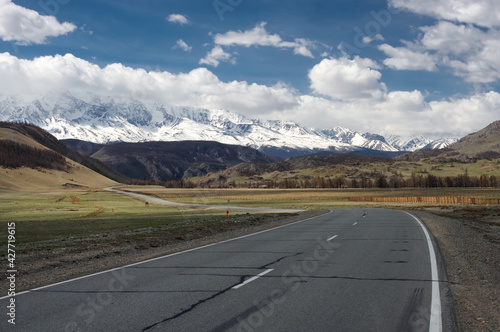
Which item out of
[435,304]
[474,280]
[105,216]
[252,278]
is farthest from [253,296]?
[105,216]

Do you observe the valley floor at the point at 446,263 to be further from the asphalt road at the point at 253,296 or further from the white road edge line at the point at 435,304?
the asphalt road at the point at 253,296

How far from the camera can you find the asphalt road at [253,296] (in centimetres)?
723

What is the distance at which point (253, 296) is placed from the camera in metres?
8.89

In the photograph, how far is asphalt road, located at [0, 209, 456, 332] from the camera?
723cm

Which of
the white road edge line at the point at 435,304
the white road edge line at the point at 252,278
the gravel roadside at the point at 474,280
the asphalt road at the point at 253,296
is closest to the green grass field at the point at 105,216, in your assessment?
the asphalt road at the point at 253,296

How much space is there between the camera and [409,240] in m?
19.1

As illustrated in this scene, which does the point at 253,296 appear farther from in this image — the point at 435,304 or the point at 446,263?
the point at 446,263

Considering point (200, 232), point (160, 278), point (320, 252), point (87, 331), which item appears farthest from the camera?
point (200, 232)

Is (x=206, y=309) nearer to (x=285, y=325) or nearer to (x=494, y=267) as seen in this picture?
(x=285, y=325)

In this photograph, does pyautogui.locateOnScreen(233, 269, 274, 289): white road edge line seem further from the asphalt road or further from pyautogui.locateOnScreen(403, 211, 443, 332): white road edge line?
pyautogui.locateOnScreen(403, 211, 443, 332): white road edge line

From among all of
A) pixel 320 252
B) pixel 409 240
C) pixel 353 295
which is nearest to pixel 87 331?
pixel 353 295

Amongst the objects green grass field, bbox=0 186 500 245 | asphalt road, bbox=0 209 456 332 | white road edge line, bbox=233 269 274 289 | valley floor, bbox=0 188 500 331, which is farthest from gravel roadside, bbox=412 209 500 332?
green grass field, bbox=0 186 500 245

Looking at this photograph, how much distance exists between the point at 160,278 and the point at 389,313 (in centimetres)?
598

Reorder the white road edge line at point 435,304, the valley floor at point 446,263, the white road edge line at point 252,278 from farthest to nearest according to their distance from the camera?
the white road edge line at point 252,278 < the valley floor at point 446,263 < the white road edge line at point 435,304
